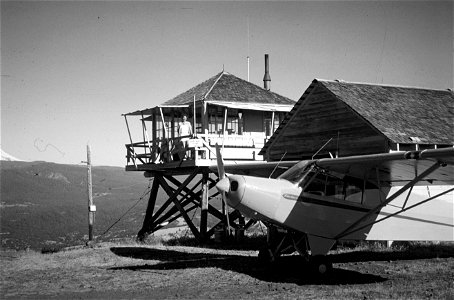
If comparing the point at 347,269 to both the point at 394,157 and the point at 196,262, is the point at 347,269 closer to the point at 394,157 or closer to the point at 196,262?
the point at 394,157

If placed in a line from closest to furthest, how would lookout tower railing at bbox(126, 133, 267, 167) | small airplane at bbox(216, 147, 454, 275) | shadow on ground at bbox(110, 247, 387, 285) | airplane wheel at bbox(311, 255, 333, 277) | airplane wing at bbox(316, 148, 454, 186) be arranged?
1. airplane wing at bbox(316, 148, 454, 186)
2. small airplane at bbox(216, 147, 454, 275)
3. shadow on ground at bbox(110, 247, 387, 285)
4. airplane wheel at bbox(311, 255, 333, 277)
5. lookout tower railing at bbox(126, 133, 267, 167)

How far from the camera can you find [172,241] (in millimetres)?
21109

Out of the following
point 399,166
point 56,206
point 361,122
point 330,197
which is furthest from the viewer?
point 56,206

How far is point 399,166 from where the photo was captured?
11789 mm

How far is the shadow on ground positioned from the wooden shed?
415 cm

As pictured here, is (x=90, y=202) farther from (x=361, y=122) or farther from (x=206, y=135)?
(x=361, y=122)

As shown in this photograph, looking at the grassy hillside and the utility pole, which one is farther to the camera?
the grassy hillside

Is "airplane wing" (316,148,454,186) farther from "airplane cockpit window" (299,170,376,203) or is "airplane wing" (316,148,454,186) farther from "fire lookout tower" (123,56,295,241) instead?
"fire lookout tower" (123,56,295,241)

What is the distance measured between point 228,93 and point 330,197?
10.2 metres

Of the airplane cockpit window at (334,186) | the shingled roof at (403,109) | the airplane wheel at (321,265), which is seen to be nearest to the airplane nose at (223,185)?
the airplane cockpit window at (334,186)

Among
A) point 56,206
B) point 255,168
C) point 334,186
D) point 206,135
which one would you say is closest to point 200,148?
point 206,135

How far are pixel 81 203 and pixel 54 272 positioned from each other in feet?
112

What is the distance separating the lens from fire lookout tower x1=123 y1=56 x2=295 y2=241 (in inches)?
771

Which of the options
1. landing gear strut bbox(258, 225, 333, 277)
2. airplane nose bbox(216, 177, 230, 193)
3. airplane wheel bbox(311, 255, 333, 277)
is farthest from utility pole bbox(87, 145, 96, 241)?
airplane wheel bbox(311, 255, 333, 277)
